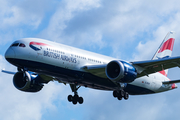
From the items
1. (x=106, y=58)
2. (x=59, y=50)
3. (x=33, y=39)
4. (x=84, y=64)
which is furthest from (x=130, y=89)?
(x=33, y=39)

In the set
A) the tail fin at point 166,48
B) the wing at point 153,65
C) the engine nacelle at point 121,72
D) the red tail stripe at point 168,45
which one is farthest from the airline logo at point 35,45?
the red tail stripe at point 168,45

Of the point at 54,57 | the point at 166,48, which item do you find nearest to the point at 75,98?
the point at 54,57

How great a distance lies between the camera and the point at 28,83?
4334cm

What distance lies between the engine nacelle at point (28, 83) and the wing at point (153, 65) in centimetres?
1387

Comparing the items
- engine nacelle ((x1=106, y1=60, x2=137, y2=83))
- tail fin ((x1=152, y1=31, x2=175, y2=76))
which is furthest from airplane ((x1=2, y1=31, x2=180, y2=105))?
tail fin ((x1=152, y1=31, x2=175, y2=76))

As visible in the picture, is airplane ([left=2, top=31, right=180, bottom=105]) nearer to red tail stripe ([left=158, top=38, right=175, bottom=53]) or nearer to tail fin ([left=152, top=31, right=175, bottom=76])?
tail fin ([left=152, top=31, right=175, bottom=76])

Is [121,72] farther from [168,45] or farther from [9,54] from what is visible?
[168,45]

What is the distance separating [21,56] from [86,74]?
7.78m

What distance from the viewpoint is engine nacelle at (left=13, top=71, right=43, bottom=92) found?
43.3m

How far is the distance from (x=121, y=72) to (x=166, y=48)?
1995cm

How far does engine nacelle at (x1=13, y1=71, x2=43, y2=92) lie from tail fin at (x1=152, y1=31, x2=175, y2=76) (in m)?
18.4

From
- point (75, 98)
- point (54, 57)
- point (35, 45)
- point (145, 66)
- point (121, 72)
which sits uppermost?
point (145, 66)

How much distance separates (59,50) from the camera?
35.7 metres

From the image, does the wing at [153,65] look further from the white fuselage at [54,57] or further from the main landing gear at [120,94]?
the white fuselage at [54,57]
